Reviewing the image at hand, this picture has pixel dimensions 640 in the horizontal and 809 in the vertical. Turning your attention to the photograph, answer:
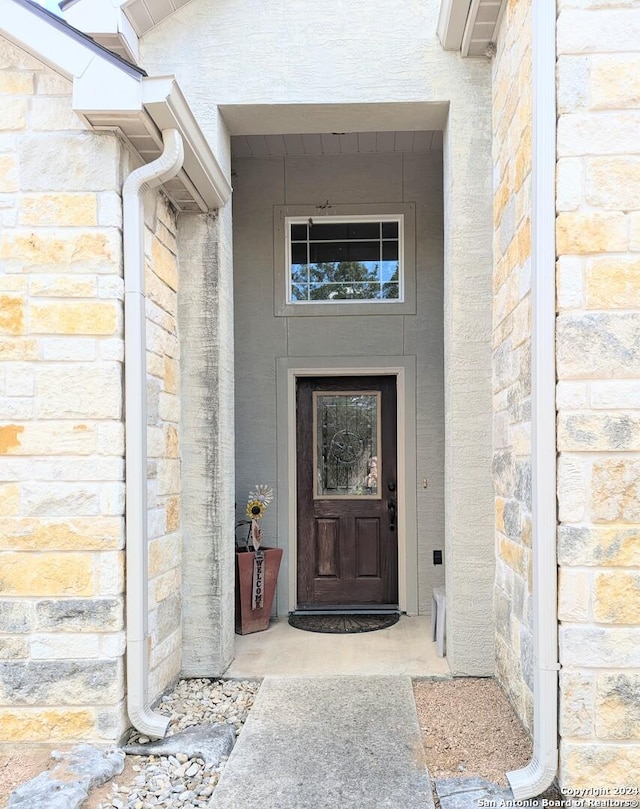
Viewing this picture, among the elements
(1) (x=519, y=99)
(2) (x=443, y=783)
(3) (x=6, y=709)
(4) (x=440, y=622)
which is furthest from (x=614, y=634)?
(3) (x=6, y=709)

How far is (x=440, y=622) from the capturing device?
400 centimetres

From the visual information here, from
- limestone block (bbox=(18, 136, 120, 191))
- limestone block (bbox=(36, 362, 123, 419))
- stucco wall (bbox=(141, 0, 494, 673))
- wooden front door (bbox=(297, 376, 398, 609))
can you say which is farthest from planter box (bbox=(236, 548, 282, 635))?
limestone block (bbox=(18, 136, 120, 191))

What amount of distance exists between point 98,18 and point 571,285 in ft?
8.54

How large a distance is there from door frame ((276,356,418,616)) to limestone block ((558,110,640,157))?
2895 mm

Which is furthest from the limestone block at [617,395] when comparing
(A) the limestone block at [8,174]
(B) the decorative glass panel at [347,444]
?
(B) the decorative glass panel at [347,444]

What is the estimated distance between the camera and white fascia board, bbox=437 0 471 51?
126 inches

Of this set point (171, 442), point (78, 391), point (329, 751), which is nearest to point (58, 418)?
point (78, 391)

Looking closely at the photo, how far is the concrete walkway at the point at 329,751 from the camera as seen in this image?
2.38 m

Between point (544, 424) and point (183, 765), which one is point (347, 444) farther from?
point (544, 424)

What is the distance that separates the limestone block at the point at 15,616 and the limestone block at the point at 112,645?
12.1 inches

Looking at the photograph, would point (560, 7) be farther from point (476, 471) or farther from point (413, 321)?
point (413, 321)

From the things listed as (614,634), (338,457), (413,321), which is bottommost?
(614,634)

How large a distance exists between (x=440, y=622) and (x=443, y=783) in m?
1.54

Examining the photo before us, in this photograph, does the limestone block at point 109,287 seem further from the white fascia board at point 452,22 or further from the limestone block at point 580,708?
the limestone block at point 580,708
